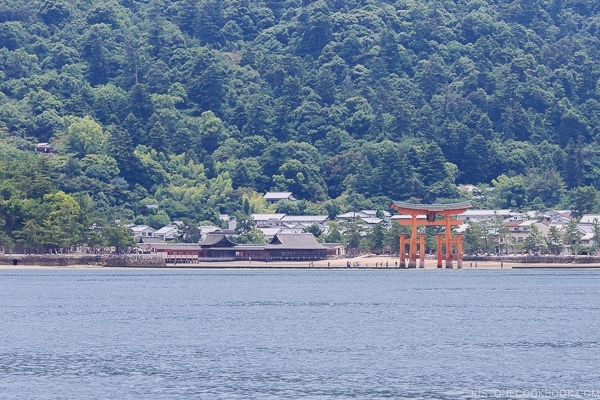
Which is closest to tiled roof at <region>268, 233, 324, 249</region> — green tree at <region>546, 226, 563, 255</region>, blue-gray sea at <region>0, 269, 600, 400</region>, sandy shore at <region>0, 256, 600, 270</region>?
sandy shore at <region>0, 256, 600, 270</region>

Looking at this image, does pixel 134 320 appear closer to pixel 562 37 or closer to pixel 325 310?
pixel 325 310

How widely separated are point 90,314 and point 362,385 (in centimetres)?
2323

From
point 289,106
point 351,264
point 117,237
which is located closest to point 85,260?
point 117,237

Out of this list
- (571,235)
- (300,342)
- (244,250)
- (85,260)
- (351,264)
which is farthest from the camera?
(244,250)

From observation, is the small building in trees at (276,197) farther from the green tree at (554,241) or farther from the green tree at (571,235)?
the green tree at (571,235)

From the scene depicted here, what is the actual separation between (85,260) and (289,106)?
61.6m

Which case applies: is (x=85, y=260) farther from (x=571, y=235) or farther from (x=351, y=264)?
(x=571, y=235)

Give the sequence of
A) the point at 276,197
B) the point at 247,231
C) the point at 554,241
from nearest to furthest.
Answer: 1. the point at 554,241
2. the point at 247,231
3. the point at 276,197

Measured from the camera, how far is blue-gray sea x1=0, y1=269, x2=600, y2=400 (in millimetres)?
33719

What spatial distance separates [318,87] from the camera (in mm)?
161750

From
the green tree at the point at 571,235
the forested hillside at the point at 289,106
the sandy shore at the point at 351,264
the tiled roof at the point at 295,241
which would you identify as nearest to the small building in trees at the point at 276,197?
the forested hillside at the point at 289,106

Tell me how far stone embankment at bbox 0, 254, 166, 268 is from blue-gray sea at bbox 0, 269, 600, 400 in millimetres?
22240

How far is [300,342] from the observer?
4316 cm

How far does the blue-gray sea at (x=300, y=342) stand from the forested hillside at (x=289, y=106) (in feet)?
116
